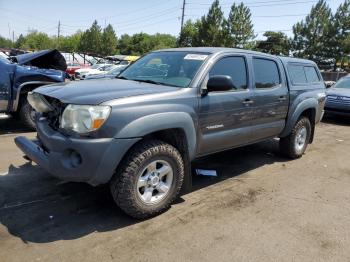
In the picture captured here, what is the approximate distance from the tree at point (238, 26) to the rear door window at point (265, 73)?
150 feet

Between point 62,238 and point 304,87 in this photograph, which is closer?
point 62,238

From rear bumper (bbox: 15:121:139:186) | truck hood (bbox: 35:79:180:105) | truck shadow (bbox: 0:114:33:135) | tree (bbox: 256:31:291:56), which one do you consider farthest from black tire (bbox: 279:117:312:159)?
tree (bbox: 256:31:291:56)

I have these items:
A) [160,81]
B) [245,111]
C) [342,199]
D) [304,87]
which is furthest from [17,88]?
[342,199]

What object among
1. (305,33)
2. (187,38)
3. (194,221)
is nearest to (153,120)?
(194,221)

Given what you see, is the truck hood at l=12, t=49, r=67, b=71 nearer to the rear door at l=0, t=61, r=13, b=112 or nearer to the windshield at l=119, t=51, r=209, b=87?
the rear door at l=0, t=61, r=13, b=112

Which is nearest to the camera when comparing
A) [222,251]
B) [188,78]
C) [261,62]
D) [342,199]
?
[222,251]

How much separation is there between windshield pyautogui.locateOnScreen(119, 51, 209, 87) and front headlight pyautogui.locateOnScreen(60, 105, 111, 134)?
1119 millimetres

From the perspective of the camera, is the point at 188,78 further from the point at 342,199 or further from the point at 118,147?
the point at 342,199

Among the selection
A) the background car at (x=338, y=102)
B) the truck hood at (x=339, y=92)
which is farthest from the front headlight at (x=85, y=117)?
the truck hood at (x=339, y=92)

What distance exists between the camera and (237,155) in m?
6.39

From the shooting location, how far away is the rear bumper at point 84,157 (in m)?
3.24

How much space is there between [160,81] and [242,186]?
1785 millimetres

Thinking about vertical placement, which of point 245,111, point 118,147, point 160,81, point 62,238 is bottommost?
point 62,238

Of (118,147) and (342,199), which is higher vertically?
(118,147)
